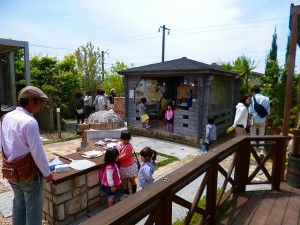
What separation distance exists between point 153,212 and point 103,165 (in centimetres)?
235

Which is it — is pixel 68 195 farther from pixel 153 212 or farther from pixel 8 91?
pixel 8 91

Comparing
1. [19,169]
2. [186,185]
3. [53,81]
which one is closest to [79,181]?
[19,169]

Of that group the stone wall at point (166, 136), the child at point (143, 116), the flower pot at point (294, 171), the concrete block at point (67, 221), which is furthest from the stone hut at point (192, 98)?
the concrete block at point (67, 221)

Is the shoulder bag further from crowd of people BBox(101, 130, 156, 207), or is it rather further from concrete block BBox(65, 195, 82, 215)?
crowd of people BBox(101, 130, 156, 207)

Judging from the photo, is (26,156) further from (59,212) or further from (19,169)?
(59,212)

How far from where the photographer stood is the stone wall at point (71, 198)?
3.48 metres

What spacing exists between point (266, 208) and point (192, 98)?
5.74 metres

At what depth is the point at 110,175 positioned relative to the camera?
3773 millimetres

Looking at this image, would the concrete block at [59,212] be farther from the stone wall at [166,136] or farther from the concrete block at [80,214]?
the stone wall at [166,136]

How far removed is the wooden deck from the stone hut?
464 centimetres

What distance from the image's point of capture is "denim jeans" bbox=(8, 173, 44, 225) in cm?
268

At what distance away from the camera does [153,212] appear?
187cm

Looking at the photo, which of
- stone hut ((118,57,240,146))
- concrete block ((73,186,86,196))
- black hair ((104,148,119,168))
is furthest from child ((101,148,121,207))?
stone hut ((118,57,240,146))

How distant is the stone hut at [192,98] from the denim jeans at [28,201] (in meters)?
6.39
